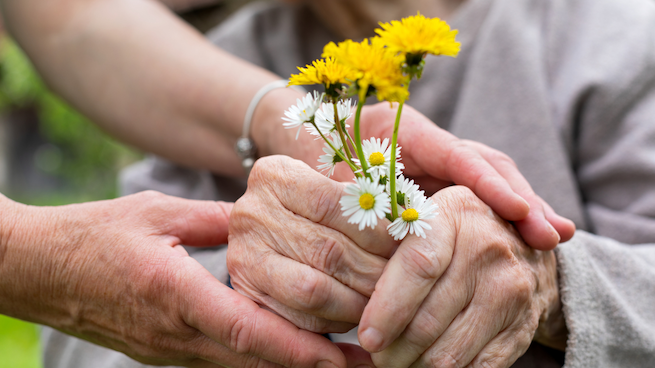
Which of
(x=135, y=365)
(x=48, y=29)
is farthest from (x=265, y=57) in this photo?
(x=135, y=365)

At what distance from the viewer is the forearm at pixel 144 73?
3.42ft

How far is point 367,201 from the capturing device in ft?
1.50

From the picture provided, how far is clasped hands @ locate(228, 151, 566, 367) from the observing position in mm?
520

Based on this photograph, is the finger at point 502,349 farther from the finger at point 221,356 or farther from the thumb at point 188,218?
the thumb at point 188,218

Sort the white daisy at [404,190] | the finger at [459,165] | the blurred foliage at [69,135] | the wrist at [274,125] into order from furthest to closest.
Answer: the blurred foliage at [69,135] < the wrist at [274,125] < the finger at [459,165] < the white daisy at [404,190]

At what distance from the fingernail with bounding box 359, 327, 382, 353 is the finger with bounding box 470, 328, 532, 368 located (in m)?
0.16

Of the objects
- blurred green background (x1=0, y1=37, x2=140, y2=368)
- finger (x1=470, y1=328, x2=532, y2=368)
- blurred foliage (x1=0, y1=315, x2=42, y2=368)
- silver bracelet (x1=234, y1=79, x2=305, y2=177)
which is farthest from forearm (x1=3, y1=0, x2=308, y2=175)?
blurred green background (x1=0, y1=37, x2=140, y2=368)

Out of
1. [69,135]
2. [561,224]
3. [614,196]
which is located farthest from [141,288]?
[69,135]

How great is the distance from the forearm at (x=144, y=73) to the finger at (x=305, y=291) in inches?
17.8

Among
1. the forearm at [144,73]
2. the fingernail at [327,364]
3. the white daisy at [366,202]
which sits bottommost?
the fingernail at [327,364]

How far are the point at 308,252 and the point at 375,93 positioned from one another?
0.24 metres

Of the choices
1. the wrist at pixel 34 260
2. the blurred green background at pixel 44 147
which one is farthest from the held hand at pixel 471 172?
the blurred green background at pixel 44 147

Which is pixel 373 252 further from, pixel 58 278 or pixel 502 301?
pixel 58 278

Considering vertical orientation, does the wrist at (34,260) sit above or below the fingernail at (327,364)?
above
